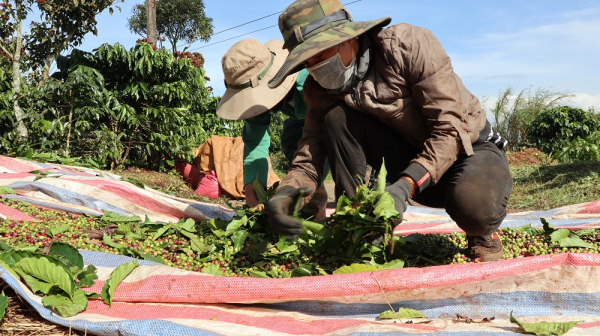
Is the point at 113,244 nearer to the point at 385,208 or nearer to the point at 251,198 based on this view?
the point at 251,198

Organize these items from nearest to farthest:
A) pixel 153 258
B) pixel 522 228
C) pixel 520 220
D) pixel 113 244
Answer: pixel 153 258 < pixel 113 244 < pixel 522 228 < pixel 520 220

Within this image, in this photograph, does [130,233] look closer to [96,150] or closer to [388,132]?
[388,132]

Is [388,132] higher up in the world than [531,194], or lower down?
higher up

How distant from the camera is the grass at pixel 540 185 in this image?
523 cm

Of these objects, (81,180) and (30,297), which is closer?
(30,297)

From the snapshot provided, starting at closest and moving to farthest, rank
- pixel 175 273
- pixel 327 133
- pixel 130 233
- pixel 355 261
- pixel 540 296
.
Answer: pixel 540 296, pixel 175 273, pixel 355 261, pixel 327 133, pixel 130 233

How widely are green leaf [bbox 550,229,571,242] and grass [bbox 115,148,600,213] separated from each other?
8.04 ft

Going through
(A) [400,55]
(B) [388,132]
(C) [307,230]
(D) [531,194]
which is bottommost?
(D) [531,194]

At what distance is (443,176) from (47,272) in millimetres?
1661

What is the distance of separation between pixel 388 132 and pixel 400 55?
0.42 meters

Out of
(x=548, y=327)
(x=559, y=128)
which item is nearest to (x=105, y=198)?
(x=548, y=327)

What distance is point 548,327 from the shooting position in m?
1.42

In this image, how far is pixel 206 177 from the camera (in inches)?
247

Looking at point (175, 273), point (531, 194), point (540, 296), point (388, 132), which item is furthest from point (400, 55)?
point (531, 194)
